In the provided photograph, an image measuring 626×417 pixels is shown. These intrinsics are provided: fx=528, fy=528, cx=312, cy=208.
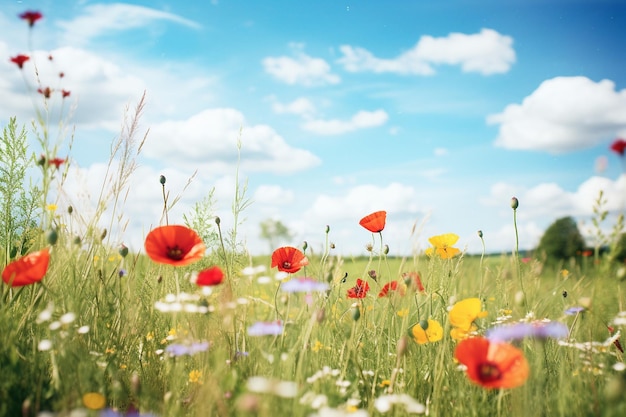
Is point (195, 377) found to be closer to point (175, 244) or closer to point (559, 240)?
point (175, 244)

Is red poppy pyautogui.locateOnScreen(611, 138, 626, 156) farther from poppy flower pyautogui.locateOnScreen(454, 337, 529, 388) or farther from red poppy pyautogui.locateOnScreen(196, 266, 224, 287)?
red poppy pyautogui.locateOnScreen(196, 266, 224, 287)

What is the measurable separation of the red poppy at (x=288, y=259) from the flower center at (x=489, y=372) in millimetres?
1049

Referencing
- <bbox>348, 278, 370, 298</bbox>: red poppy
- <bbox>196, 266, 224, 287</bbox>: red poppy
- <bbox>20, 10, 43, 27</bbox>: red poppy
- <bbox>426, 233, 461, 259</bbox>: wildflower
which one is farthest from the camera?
<bbox>426, 233, 461, 259</bbox>: wildflower

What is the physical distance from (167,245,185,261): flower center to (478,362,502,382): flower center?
1268 millimetres

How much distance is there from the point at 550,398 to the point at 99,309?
6.46 ft

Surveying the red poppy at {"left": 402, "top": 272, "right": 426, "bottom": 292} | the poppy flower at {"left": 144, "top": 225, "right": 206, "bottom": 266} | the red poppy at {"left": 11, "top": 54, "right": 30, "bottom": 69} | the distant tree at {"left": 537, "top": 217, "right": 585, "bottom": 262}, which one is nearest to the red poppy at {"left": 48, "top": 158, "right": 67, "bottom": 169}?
the red poppy at {"left": 11, "top": 54, "right": 30, "bottom": 69}

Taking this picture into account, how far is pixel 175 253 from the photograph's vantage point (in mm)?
2244

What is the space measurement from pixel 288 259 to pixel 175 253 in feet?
2.11

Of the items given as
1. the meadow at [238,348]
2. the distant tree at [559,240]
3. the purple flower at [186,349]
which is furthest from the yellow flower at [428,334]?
the distant tree at [559,240]

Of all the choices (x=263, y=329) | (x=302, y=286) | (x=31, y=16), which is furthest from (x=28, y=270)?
(x=31, y=16)

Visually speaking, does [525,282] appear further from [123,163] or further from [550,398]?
[123,163]

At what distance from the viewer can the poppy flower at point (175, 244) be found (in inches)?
84.6

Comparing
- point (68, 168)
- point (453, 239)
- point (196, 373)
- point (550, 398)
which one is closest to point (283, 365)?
point (196, 373)

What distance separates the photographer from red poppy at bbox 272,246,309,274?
102 inches
